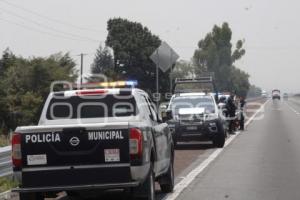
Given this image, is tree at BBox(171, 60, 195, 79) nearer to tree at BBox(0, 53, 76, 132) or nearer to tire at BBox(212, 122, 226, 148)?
tree at BBox(0, 53, 76, 132)

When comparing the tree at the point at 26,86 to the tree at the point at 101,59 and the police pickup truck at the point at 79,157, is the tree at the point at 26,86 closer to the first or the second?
the police pickup truck at the point at 79,157

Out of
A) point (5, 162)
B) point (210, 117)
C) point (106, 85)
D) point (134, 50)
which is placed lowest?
point (5, 162)

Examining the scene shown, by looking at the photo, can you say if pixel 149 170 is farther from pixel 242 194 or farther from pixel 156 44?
pixel 156 44

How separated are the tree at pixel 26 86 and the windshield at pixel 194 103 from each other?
78.5 ft

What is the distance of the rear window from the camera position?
38.0ft

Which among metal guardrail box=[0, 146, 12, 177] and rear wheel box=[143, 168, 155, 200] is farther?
metal guardrail box=[0, 146, 12, 177]

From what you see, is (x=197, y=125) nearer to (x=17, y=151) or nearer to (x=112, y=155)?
(x=112, y=155)

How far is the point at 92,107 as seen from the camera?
11586 millimetres

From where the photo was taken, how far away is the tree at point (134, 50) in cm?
7875

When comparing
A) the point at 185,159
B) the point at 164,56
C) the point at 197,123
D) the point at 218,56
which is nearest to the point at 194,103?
the point at 197,123

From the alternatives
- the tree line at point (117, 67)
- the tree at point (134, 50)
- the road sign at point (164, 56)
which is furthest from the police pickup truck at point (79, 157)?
the tree at point (134, 50)

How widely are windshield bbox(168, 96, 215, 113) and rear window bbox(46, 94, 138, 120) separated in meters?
13.8

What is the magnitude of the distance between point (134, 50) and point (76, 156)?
2773 inches

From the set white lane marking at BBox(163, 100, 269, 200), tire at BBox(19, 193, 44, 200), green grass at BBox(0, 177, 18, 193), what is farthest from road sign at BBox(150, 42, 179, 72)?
tire at BBox(19, 193, 44, 200)
